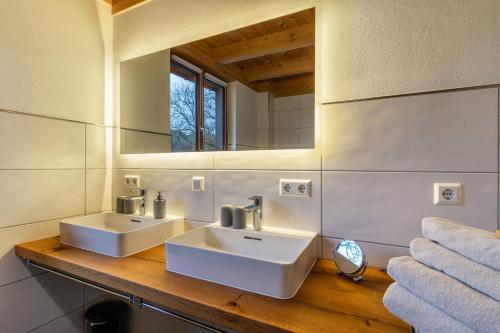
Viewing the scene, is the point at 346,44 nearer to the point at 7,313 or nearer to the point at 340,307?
the point at 340,307

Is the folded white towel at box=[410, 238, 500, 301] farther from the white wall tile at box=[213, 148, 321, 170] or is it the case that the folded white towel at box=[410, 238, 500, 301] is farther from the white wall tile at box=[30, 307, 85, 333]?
the white wall tile at box=[30, 307, 85, 333]

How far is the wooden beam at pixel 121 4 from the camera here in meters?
1.56

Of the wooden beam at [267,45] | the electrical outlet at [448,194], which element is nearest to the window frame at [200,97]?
the wooden beam at [267,45]

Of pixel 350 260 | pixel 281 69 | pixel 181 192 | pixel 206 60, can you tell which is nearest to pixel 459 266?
pixel 350 260

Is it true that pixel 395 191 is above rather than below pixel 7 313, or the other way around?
above

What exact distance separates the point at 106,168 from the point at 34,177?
40 cm

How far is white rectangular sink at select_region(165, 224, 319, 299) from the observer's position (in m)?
0.74

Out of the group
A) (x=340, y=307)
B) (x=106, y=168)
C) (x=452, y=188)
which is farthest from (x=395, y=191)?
(x=106, y=168)

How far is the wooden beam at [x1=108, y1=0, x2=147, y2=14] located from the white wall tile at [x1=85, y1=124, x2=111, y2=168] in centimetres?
76

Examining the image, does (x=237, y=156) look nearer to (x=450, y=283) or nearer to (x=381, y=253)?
(x=381, y=253)

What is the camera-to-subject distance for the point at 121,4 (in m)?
1.60

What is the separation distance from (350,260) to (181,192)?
2.96ft

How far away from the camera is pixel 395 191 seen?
0.95 m

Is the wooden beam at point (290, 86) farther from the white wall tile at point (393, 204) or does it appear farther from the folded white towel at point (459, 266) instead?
the folded white towel at point (459, 266)
